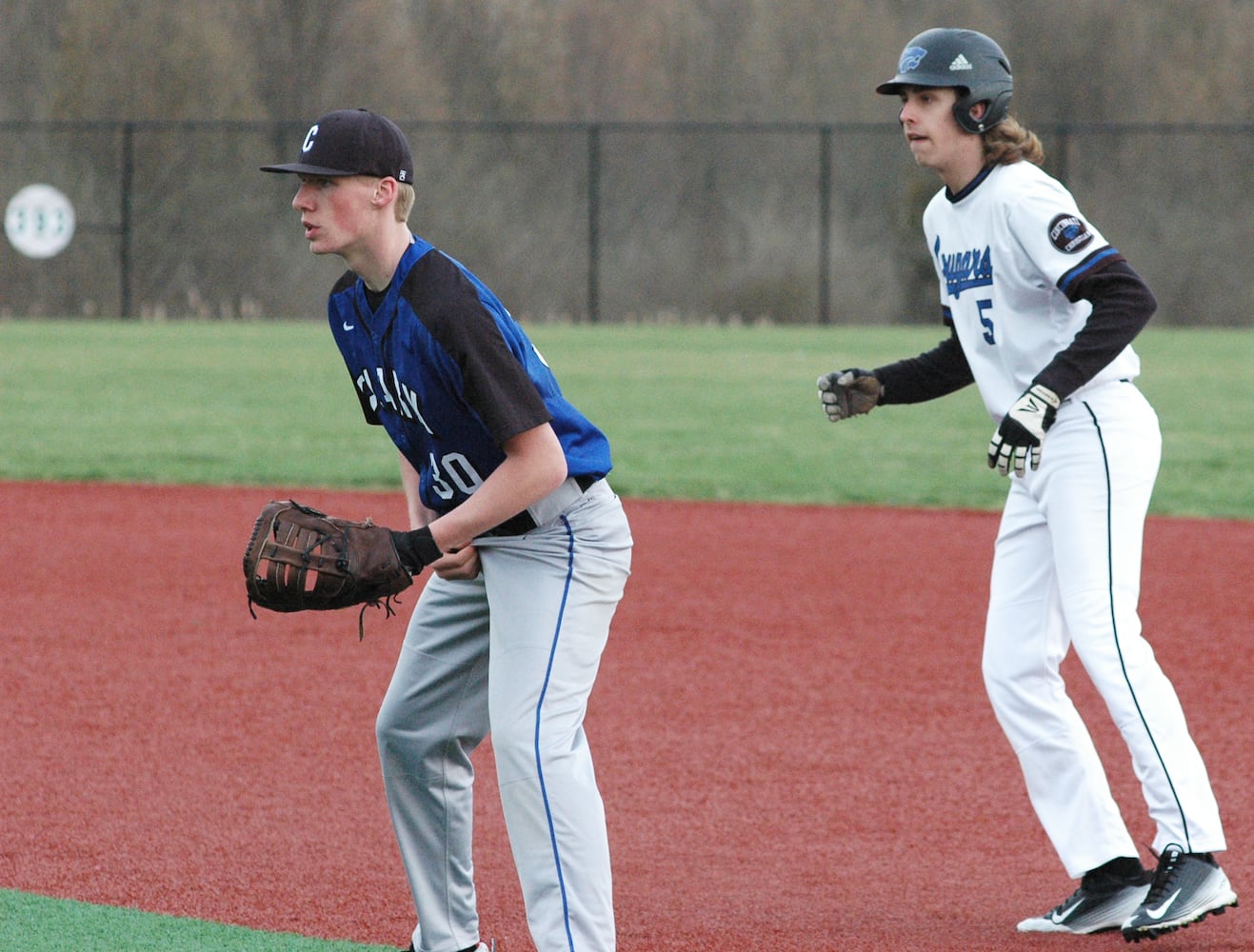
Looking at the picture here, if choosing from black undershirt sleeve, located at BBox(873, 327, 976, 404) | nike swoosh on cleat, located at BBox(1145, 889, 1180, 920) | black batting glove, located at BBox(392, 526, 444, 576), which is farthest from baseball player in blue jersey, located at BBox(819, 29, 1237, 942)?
black batting glove, located at BBox(392, 526, 444, 576)

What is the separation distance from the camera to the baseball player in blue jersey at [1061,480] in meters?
3.80

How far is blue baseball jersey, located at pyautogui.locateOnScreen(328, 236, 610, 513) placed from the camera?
315 cm

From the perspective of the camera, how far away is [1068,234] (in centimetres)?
387

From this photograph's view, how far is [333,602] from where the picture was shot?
3.39 metres

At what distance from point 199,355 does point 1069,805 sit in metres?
19.2

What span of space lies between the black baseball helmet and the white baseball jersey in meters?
0.14

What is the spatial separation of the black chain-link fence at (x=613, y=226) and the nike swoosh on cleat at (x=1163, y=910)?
98.9 ft

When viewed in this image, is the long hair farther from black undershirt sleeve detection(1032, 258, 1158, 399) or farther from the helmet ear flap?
black undershirt sleeve detection(1032, 258, 1158, 399)

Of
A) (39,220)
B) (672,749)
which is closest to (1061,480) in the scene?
(672,749)

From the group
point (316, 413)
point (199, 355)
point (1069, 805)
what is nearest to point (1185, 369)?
point (316, 413)

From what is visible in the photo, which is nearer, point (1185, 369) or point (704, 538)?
point (704, 538)

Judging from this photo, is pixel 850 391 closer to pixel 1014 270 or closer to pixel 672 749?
pixel 1014 270

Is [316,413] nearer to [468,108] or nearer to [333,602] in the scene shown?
[333,602]

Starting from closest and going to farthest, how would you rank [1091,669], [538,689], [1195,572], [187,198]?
[538,689] < [1091,669] < [1195,572] < [187,198]
